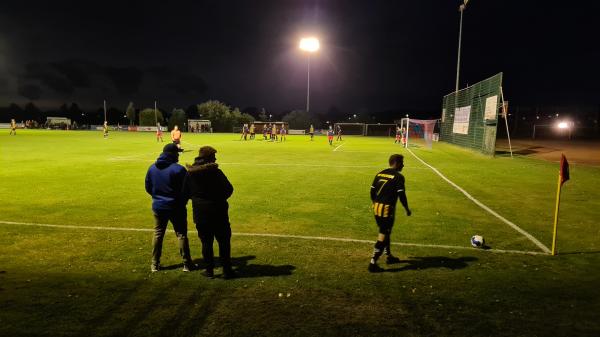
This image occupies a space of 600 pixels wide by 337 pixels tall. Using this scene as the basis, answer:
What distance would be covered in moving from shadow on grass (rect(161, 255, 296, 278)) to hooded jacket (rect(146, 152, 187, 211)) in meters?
1.04

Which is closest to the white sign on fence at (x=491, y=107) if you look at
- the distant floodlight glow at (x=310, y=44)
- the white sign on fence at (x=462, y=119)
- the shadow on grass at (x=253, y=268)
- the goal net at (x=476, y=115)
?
the goal net at (x=476, y=115)

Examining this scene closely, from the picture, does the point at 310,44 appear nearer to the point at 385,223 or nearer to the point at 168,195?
the point at 385,223

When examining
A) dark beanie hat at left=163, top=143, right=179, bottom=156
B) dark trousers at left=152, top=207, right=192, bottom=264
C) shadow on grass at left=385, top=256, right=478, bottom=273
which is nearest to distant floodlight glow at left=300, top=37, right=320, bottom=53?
shadow on grass at left=385, top=256, right=478, bottom=273

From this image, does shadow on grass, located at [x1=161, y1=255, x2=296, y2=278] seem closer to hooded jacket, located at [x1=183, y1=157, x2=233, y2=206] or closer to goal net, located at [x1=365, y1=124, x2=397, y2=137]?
hooded jacket, located at [x1=183, y1=157, x2=233, y2=206]

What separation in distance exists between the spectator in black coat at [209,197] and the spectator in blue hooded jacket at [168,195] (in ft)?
0.91

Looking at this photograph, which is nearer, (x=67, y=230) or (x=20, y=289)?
(x=20, y=289)

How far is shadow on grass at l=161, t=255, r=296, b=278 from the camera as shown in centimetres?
605

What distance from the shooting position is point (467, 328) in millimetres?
4457

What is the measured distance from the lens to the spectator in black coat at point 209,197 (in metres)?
5.59

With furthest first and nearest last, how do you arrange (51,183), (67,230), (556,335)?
(51,183) < (67,230) < (556,335)

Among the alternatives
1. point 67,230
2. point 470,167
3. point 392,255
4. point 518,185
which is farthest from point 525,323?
point 470,167

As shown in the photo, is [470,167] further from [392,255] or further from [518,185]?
[392,255]

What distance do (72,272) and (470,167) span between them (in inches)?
735

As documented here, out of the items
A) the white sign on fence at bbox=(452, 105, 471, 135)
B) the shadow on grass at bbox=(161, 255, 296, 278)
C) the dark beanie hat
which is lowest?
the shadow on grass at bbox=(161, 255, 296, 278)
